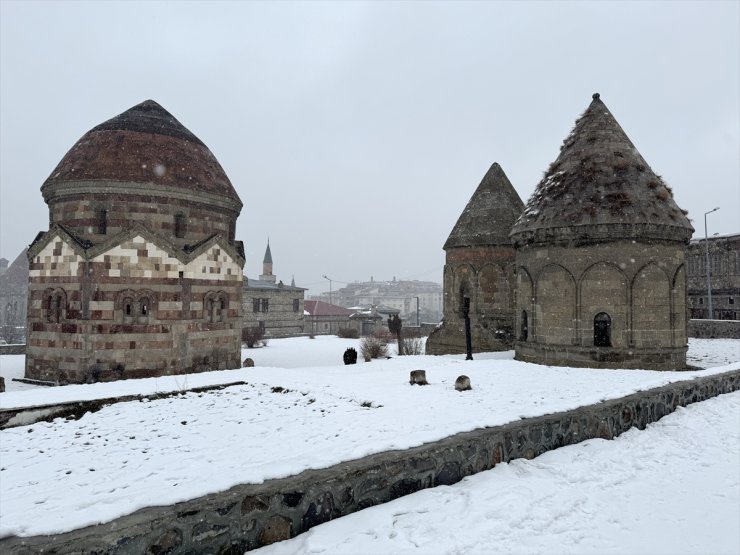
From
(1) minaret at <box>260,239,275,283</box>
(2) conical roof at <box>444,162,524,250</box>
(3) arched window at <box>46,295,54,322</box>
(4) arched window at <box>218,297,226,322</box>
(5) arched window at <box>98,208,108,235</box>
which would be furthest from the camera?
(1) minaret at <box>260,239,275,283</box>

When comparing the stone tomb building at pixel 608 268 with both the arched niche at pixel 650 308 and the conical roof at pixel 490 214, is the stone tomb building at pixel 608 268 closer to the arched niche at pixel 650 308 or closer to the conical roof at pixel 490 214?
the arched niche at pixel 650 308

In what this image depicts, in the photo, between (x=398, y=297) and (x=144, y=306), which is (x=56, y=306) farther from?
(x=398, y=297)

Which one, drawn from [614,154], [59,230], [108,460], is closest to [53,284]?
[59,230]

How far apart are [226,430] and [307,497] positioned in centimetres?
391

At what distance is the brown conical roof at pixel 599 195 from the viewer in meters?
16.2

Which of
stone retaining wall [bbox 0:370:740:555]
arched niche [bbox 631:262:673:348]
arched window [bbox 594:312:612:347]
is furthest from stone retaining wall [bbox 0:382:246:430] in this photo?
arched niche [bbox 631:262:673:348]

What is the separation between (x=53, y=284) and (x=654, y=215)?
20632 mm

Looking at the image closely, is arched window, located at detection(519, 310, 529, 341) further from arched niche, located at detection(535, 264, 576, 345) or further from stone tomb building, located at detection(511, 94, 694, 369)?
arched niche, located at detection(535, 264, 576, 345)

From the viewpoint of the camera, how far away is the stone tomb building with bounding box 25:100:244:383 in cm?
1570

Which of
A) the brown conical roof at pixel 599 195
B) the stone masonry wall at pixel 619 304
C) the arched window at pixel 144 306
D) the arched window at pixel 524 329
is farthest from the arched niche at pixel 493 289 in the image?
the arched window at pixel 144 306

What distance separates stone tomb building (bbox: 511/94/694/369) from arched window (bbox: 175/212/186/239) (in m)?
12.8

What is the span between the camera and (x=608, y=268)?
16328 millimetres

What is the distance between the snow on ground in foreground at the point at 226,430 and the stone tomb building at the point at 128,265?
5623 mm

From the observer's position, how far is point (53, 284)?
16109 mm
